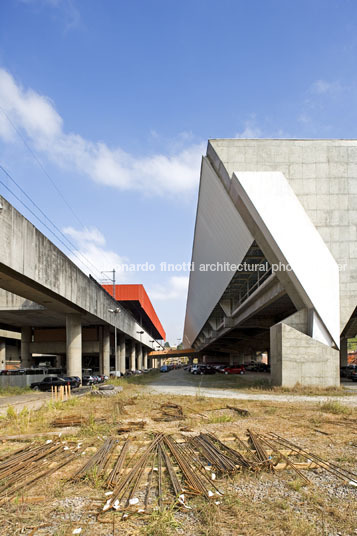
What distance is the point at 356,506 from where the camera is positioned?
5684mm

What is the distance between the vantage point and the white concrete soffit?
978 inches

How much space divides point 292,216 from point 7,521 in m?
23.7

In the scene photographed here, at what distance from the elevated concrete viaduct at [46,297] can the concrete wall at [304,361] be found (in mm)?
14897

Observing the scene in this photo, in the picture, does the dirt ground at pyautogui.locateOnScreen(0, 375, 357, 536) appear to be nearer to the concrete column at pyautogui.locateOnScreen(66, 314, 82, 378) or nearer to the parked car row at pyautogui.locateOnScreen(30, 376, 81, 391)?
the parked car row at pyautogui.locateOnScreen(30, 376, 81, 391)

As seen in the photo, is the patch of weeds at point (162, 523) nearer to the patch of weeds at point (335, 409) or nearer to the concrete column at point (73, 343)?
the patch of weeds at point (335, 409)

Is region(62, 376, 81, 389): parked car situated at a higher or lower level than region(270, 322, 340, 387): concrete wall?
lower

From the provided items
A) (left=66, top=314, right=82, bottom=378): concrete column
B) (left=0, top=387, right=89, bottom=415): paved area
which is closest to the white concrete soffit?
(left=0, top=387, right=89, bottom=415): paved area

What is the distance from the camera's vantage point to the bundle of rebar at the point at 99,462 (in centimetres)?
718

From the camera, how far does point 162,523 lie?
16.8 feet

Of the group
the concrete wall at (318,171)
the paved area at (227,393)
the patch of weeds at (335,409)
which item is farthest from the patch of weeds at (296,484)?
the concrete wall at (318,171)

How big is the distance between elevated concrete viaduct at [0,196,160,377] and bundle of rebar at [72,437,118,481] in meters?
10.1

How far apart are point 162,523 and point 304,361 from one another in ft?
69.9

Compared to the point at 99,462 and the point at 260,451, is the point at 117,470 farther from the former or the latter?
the point at 260,451

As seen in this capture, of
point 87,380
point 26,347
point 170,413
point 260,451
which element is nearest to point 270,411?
point 170,413
